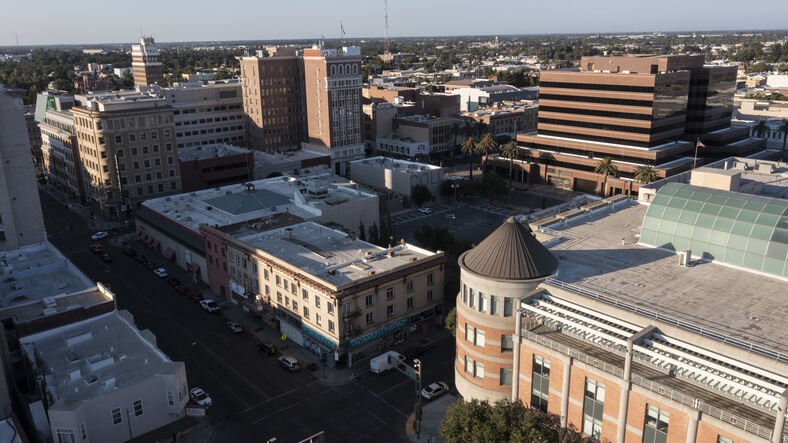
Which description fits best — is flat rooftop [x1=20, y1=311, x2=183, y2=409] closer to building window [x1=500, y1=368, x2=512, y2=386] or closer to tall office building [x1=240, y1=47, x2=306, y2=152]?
building window [x1=500, y1=368, x2=512, y2=386]

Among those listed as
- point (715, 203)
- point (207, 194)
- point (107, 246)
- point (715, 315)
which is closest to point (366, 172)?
point (207, 194)

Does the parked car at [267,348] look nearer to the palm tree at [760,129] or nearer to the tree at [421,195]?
the tree at [421,195]

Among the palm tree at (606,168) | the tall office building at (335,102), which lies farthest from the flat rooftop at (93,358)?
the palm tree at (606,168)

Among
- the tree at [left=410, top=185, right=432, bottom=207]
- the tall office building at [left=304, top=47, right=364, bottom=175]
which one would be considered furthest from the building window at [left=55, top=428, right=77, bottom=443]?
the tall office building at [left=304, top=47, right=364, bottom=175]

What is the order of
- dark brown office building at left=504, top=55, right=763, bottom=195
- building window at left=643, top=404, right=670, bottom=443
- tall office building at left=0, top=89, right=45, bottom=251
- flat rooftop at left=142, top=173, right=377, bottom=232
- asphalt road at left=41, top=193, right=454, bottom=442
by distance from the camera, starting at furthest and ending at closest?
dark brown office building at left=504, top=55, right=763, bottom=195 < flat rooftop at left=142, top=173, right=377, bottom=232 < tall office building at left=0, top=89, right=45, bottom=251 < asphalt road at left=41, top=193, right=454, bottom=442 < building window at left=643, top=404, right=670, bottom=443

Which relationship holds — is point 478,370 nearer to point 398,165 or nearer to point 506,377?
point 506,377

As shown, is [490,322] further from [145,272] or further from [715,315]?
[145,272]
